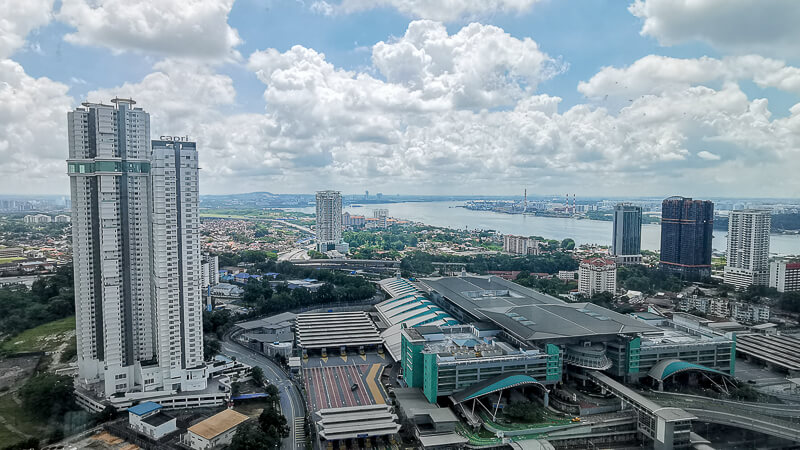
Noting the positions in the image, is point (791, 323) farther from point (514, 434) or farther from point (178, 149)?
point (178, 149)

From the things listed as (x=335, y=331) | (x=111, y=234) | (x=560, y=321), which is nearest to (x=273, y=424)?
(x=111, y=234)

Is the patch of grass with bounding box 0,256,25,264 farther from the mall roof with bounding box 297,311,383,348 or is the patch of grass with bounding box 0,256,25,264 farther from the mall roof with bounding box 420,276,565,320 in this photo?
the mall roof with bounding box 420,276,565,320

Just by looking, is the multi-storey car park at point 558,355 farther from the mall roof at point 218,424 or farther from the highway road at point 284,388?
the mall roof at point 218,424

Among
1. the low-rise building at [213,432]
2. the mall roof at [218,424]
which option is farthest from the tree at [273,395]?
the low-rise building at [213,432]

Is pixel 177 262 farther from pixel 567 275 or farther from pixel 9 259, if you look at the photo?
pixel 567 275

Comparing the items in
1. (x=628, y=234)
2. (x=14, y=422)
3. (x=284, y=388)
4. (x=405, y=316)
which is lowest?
(x=284, y=388)

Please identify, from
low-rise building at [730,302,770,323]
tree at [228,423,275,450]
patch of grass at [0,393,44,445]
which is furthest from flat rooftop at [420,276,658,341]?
patch of grass at [0,393,44,445]
